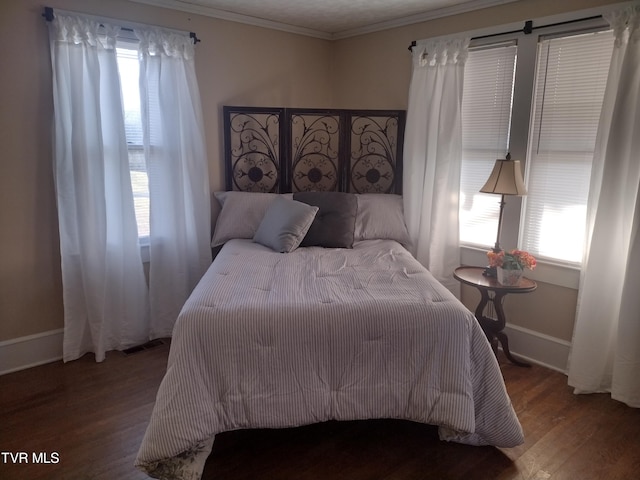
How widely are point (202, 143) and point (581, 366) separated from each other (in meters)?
2.98

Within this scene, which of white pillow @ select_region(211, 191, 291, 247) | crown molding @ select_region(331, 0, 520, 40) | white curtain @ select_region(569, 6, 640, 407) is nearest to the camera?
white curtain @ select_region(569, 6, 640, 407)

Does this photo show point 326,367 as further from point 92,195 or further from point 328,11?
point 328,11

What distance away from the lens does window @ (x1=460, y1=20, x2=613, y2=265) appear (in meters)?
2.75

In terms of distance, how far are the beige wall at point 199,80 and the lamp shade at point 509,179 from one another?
0.76 m

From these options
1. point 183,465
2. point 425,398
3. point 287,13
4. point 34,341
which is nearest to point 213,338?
point 183,465

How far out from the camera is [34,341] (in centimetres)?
294

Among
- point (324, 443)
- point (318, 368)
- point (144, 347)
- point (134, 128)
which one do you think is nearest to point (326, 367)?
point (318, 368)

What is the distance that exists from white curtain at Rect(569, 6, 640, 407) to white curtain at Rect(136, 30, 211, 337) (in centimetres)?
266

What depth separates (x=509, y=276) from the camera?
2.76m

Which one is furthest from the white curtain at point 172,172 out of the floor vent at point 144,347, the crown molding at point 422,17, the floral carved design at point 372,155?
the crown molding at point 422,17

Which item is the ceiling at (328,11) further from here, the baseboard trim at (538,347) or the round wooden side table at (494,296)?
the baseboard trim at (538,347)

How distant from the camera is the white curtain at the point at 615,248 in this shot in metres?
2.45

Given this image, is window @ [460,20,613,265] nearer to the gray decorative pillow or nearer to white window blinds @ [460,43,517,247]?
white window blinds @ [460,43,517,247]

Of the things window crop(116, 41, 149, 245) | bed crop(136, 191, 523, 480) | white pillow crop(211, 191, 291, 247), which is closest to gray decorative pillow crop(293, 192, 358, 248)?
white pillow crop(211, 191, 291, 247)
